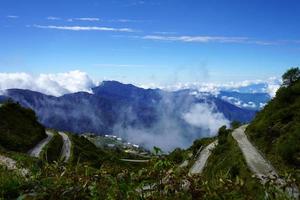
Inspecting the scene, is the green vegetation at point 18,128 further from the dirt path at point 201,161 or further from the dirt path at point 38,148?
the dirt path at point 201,161

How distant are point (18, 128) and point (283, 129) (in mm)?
72741

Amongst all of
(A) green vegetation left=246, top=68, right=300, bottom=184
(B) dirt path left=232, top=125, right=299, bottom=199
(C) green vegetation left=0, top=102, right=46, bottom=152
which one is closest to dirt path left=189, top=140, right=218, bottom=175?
(B) dirt path left=232, top=125, right=299, bottom=199

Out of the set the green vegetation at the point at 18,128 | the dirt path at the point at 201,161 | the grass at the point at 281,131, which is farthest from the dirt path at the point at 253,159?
the green vegetation at the point at 18,128

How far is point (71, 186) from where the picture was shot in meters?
7.75

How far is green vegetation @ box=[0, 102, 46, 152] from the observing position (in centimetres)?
11412

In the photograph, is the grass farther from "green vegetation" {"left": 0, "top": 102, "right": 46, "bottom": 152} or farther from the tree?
"green vegetation" {"left": 0, "top": 102, "right": 46, "bottom": 152}

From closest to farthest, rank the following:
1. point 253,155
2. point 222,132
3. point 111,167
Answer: point 111,167
point 253,155
point 222,132

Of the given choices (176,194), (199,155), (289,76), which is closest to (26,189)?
(176,194)

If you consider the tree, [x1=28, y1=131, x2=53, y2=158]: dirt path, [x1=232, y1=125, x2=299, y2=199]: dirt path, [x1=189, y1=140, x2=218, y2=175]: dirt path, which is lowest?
[x1=28, y1=131, x2=53, y2=158]: dirt path

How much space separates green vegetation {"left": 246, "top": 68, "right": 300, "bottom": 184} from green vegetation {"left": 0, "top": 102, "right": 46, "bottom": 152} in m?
55.8

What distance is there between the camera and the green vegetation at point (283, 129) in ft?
240

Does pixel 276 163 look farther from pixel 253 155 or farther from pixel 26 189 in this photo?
pixel 26 189

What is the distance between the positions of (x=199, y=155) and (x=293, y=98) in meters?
27.0


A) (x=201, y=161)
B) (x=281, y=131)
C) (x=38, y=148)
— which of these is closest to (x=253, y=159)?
(x=281, y=131)
